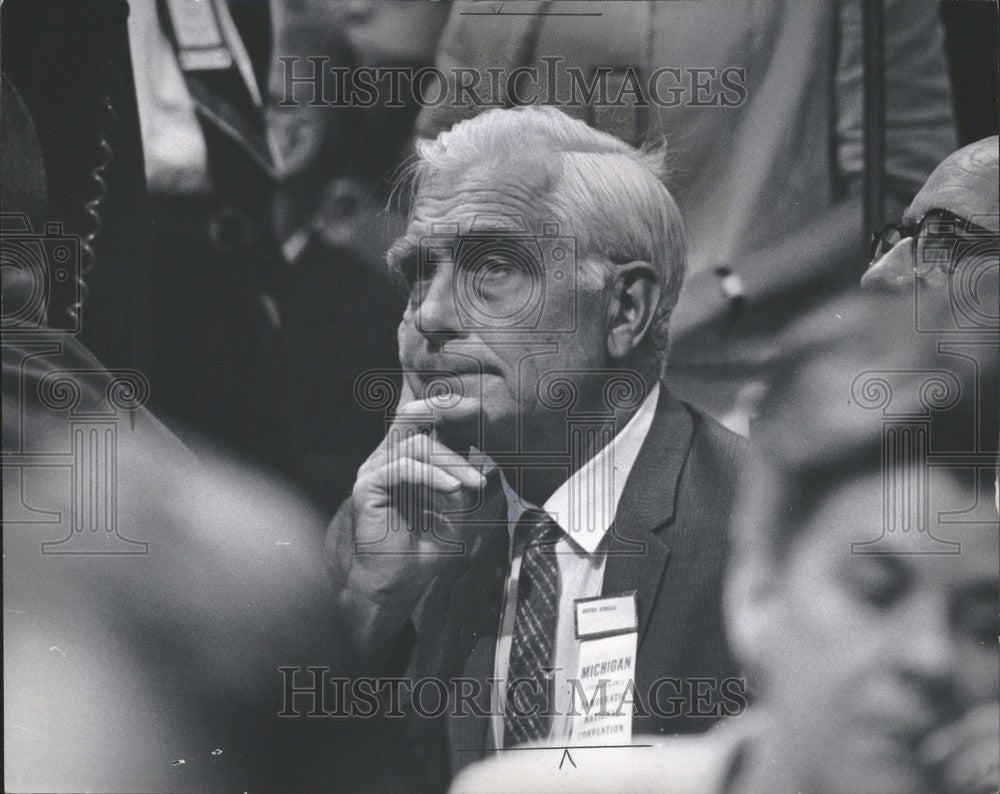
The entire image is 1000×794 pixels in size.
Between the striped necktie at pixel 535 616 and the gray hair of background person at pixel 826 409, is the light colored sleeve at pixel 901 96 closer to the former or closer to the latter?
the gray hair of background person at pixel 826 409

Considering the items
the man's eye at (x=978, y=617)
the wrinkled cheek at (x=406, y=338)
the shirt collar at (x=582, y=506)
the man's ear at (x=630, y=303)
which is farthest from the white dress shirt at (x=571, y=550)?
the man's eye at (x=978, y=617)

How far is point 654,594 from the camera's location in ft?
10.1

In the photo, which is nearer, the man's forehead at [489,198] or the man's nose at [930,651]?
the man's forehead at [489,198]

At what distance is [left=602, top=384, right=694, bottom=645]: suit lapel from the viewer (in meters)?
3.08

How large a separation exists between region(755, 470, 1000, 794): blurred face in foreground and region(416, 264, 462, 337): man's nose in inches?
45.6

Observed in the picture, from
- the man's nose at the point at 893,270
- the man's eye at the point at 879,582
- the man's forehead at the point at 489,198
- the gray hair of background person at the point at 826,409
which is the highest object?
the man's forehead at the point at 489,198

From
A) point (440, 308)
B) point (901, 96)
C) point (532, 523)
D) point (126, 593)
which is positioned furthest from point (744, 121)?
point (126, 593)

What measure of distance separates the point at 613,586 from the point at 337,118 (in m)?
1.53

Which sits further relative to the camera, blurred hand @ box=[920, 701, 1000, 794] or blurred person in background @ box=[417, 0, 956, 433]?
blurred hand @ box=[920, 701, 1000, 794]

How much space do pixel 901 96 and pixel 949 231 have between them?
0.41 m

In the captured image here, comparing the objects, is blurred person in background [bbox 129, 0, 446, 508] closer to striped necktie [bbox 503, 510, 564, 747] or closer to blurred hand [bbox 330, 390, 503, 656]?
blurred hand [bbox 330, 390, 503, 656]

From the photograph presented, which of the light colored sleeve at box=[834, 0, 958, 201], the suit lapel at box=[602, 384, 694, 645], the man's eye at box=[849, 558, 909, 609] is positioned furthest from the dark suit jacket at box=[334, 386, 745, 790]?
the light colored sleeve at box=[834, 0, 958, 201]

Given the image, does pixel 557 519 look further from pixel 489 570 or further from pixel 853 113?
pixel 853 113

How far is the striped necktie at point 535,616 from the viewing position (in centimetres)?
309
